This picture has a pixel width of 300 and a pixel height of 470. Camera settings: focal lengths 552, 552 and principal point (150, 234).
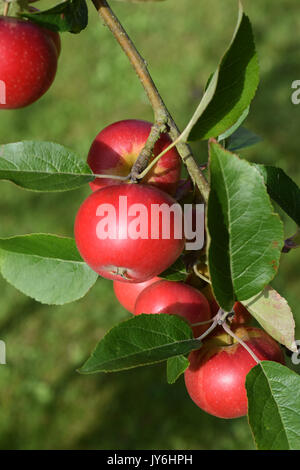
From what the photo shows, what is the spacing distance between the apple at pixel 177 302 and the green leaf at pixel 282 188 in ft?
0.56

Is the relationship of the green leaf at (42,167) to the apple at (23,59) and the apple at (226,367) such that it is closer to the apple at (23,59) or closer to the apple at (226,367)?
the apple at (23,59)

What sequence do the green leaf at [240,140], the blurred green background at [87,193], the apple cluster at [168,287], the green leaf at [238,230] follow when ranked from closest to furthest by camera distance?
the green leaf at [238,230] < the apple cluster at [168,287] < the green leaf at [240,140] < the blurred green background at [87,193]

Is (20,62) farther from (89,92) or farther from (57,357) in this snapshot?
(89,92)

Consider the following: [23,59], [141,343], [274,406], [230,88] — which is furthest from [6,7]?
[274,406]

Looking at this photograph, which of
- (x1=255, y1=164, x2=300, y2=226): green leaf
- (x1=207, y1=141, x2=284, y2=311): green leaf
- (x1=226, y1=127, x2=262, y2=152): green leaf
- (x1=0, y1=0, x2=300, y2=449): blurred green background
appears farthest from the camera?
(x1=0, y1=0, x2=300, y2=449): blurred green background

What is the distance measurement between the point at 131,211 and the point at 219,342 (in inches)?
11.0

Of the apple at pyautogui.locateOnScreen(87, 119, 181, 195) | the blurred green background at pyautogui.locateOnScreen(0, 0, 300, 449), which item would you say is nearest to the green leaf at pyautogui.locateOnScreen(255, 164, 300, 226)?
the apple at pyautogui.locateOnScreen(87, 119, 181, 195)

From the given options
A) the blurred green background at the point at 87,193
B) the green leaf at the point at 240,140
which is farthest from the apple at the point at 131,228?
the blurred green background at the point at 87,193

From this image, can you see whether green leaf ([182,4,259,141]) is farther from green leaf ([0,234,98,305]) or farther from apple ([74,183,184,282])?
green leaf ([0,234,98,305])

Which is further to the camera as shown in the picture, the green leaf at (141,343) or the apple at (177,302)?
the apple at (177,302)

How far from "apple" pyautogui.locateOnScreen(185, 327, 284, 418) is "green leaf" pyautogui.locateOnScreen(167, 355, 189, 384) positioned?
0.38ft

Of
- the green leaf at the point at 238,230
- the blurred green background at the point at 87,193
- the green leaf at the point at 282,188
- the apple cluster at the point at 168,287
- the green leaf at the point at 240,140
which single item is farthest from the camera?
the blurred green background at the point at 87,193

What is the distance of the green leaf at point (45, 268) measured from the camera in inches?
30.8

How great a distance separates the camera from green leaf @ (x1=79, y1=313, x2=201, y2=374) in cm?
57
